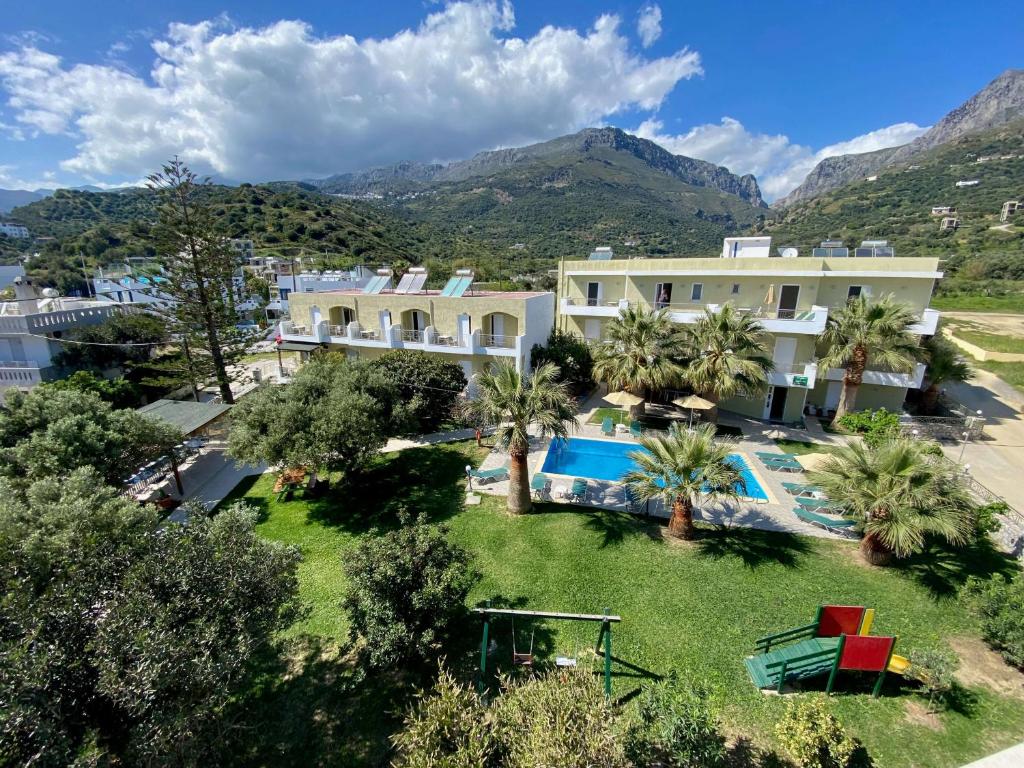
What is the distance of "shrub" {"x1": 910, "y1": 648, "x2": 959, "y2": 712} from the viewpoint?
7.26 m

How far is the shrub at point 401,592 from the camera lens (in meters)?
7.67

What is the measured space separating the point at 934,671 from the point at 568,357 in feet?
58.6

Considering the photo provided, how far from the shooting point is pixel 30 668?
4.39 m

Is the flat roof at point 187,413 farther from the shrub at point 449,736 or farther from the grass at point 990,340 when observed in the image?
the grass at point 990,340

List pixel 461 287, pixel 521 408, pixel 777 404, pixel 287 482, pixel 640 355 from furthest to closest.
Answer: pixel 461 287
pixel 777 404
pixel 640 355
pixel 287 482
pixel 521 408

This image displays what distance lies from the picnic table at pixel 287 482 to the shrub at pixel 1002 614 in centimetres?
1886

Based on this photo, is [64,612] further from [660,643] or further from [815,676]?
[815,676]

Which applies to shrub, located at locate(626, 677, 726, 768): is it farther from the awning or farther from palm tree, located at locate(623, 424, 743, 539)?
the awning

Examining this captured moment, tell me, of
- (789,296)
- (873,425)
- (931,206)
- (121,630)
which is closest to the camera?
(121,630)

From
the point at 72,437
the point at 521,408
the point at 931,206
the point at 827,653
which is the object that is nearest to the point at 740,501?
the point at 827,653

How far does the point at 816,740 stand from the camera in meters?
6.14

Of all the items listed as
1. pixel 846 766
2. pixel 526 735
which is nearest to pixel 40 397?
pixel 526 735

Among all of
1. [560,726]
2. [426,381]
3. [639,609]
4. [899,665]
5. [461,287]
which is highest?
[461,287]

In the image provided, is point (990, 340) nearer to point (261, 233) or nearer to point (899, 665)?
point (899, 665)
